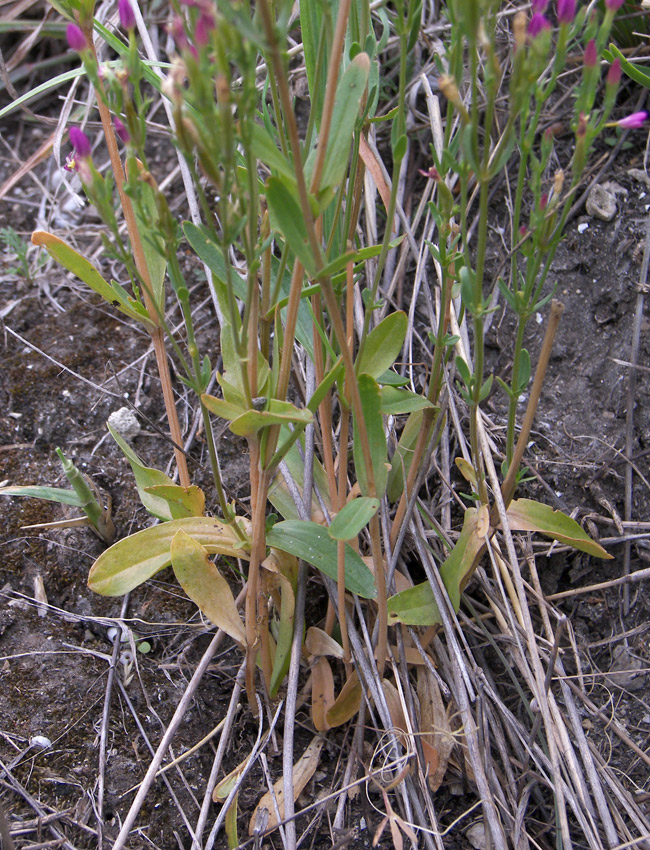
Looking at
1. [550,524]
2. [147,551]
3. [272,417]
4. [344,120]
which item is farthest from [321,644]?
[344,120]

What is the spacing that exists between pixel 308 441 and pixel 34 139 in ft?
5.43

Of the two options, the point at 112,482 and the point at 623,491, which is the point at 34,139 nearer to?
the point at 112,482

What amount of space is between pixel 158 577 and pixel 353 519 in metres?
0.72

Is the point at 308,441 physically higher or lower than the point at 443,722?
higher

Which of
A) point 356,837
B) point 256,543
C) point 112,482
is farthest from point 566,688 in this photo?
point 112,482

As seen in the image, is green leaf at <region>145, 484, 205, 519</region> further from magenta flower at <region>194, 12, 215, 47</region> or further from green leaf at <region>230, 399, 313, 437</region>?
magenta flower at <region>194, 12, 215, 47</region>

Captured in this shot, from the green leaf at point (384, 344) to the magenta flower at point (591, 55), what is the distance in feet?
1.56

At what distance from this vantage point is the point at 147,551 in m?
1.27

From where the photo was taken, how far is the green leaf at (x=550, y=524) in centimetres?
124

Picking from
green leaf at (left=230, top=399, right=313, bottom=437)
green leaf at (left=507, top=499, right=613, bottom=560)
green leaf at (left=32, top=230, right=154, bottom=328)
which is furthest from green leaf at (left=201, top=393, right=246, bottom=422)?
green leaf at (left=507, top=499, right=613, bottom=560)

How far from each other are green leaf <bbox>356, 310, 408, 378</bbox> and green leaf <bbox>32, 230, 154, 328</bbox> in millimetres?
403

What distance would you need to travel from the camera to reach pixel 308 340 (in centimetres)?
133

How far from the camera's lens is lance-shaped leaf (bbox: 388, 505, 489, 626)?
1.25 m

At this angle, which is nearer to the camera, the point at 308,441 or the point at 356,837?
the point at 356,837
